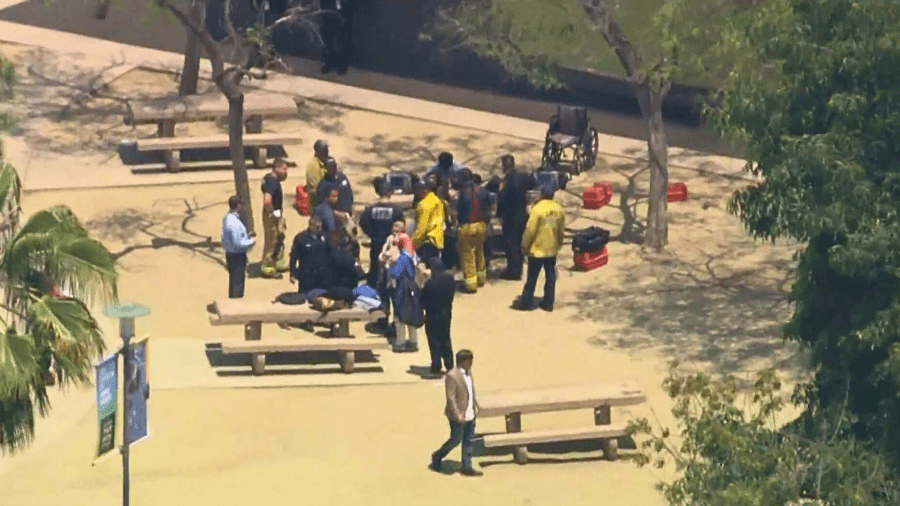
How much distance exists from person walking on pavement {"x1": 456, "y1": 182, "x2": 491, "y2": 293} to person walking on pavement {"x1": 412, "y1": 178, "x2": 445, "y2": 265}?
38cm

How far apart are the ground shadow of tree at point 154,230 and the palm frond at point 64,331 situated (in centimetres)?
900

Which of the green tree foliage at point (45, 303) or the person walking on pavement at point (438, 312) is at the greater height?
the green tree foliage at point (45, 303)

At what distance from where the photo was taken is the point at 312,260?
78.1 feet

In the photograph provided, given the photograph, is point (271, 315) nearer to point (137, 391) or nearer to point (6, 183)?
point (6, 183)

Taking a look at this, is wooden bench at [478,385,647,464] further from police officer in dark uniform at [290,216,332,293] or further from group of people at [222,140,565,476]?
police officer in dark uniform at [290,216,332,293]

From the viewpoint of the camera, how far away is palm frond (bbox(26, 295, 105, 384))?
17250 mm

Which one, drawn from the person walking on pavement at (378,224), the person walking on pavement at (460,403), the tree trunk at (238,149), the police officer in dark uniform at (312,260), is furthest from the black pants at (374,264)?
the person walking on pavement at (460,403)

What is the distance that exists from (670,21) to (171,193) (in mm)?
7217

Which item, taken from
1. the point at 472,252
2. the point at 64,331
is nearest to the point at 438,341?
the point at 472,252

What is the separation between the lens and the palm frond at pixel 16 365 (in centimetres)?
1673

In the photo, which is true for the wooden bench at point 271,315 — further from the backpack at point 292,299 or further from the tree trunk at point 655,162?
the tree trunk at point 655,162

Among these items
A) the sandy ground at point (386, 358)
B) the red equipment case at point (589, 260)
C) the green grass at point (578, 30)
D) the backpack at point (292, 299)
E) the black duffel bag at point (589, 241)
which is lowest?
the sandy ground at point (386, 358)

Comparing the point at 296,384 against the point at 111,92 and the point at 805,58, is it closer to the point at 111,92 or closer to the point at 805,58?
the point at 805,58

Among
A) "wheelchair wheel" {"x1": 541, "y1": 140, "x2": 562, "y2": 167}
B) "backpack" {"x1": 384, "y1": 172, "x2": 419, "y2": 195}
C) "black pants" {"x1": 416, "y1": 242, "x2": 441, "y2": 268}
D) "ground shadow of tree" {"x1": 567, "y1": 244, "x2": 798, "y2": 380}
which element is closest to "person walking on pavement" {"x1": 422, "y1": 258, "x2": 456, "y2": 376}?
"black pants" {"x1": 416, "y1": 242, "x2": 441, "y2": 268}
